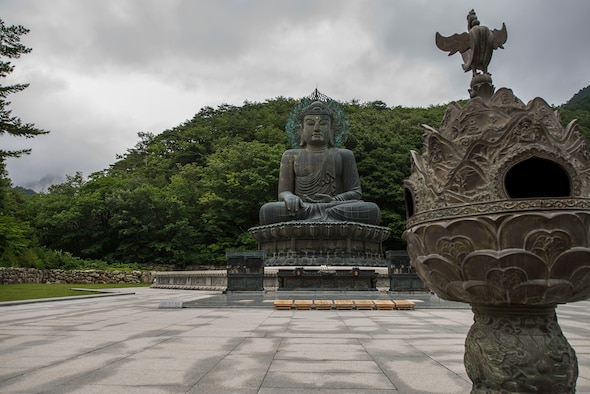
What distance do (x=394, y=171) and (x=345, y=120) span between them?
1095 centimetres

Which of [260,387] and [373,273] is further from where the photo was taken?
[373,273]

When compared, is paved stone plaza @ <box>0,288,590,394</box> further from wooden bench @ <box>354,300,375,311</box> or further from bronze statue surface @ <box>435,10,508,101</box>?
bronze statue surface @ <box>435,10,508,101</box>

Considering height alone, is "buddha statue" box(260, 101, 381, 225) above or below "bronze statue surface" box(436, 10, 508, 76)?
above

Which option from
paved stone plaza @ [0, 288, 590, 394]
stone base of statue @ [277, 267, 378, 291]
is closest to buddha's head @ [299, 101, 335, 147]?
stone base of statue @ [277, 267, 378, 291]

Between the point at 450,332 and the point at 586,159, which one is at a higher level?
the point at 586,159

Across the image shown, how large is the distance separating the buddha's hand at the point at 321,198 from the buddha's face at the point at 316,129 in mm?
1962

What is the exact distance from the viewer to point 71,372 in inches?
131

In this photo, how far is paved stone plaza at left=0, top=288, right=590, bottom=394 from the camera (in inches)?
118

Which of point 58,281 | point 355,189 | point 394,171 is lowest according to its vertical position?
point 58,281

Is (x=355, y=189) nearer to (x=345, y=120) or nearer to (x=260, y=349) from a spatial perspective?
(x=345, y=120)

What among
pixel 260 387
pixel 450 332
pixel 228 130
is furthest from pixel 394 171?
pixel 260 387

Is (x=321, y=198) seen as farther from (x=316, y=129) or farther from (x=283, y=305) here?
(x=283, y=305)

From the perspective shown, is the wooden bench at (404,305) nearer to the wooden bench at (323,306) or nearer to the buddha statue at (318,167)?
the wooden bench at (323,306)

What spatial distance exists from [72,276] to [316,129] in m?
13.2
